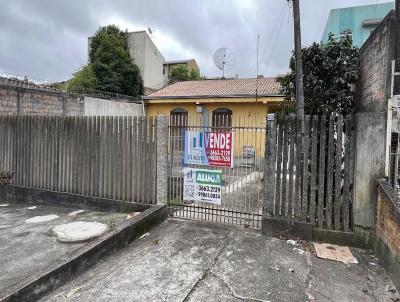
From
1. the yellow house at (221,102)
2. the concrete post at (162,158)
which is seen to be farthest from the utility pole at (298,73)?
the yellow house at (221,102)

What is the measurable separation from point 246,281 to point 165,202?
8.68 ft

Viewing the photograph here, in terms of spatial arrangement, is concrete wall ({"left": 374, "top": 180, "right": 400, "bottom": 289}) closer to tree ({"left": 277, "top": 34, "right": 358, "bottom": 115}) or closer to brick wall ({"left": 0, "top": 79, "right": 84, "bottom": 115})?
tree ({"left": 277, "top": 34, "right": 358, "bottom": 115})

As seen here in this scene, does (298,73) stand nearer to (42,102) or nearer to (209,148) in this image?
(209,148)

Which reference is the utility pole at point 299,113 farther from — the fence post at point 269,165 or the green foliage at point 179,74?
the green foliage at point 179,74

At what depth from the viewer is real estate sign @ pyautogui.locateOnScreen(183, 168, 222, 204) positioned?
5.34 meters

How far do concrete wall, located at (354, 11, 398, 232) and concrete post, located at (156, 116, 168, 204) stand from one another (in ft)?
10.5

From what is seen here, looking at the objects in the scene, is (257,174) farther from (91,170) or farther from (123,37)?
(123,37)

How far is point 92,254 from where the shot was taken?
3.91 metres

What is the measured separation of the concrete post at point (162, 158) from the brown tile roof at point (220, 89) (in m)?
8.95

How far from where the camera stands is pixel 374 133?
4105 millimetres

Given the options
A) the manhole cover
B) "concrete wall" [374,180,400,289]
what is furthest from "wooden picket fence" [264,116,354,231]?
the manhole cover

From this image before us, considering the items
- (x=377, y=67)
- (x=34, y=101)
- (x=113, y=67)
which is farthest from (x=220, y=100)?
(x=113, y=67)

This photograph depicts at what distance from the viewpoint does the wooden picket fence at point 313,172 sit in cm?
446

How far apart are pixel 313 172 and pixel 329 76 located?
1772 millimetres
